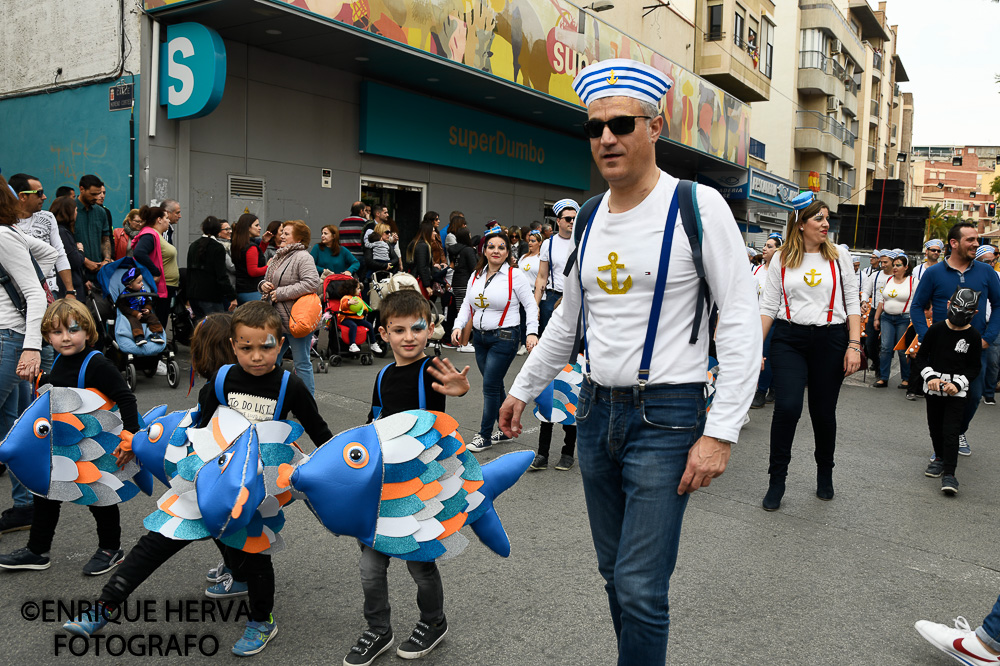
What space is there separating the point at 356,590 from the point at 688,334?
2299mm

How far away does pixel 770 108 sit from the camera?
41.8 metres

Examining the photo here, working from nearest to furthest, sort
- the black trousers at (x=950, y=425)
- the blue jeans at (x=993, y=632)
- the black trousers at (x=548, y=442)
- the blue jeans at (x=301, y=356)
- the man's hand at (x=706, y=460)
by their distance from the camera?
the man's hand at (x=706, y=460) → the blue jeans at (x=993, y=632) → the black trousers at (x=950, y=425) → the black trousers at (x=548, y=442) → the blue jeans at (x=301, y=356)

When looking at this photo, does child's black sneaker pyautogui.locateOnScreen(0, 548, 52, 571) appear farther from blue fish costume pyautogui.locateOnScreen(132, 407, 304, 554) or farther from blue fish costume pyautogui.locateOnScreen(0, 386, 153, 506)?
blue fish costume pyautogui.locateOnScreen(132, 407, 304, 554)

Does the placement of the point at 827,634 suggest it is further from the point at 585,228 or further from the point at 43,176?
the point at 43,176

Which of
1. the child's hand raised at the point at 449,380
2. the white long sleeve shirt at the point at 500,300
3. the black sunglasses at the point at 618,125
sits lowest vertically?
the child's hand raised at the point at 449,380

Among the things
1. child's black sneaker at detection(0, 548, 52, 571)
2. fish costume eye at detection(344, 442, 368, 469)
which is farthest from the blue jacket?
child's black sneaker at detection(0, 548, 52, 571)

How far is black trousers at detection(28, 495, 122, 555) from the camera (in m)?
3.84

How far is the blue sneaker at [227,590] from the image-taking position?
12.1ft

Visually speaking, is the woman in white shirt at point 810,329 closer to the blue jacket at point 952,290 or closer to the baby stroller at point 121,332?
the blue jacket at point 952,290

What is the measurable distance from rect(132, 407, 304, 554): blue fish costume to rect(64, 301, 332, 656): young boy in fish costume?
0.07 m

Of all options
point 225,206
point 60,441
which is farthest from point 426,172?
point 60,441

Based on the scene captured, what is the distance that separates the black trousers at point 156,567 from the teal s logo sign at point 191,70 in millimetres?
8723

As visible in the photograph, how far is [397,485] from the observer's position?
291cm

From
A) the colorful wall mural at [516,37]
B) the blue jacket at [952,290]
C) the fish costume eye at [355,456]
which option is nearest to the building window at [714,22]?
the colorful wall mural at [516,37]
